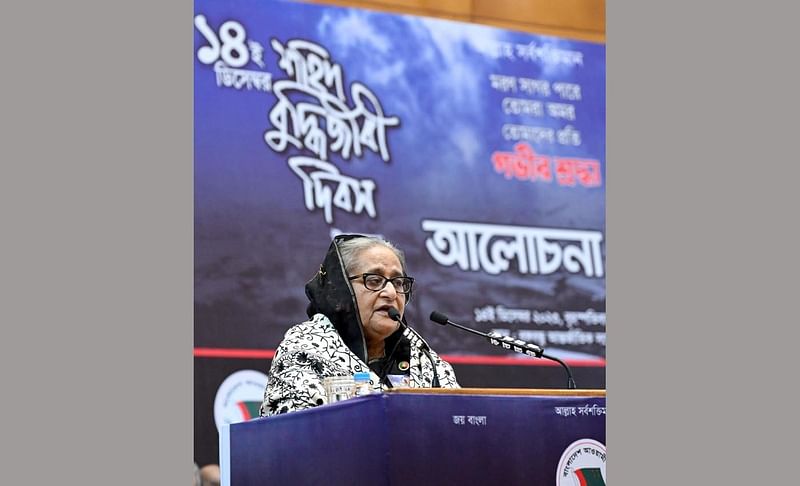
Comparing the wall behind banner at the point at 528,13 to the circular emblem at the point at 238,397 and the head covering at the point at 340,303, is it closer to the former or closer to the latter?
the circular emblem at the point at 238,397

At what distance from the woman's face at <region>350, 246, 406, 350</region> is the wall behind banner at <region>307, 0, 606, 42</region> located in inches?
134

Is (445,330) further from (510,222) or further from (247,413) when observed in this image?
(247,413)

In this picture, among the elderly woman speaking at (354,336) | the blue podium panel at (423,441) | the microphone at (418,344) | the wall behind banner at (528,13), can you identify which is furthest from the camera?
the wall behind banner at (528,13)

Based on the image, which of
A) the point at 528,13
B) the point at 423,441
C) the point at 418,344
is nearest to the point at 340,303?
the point at 418,344

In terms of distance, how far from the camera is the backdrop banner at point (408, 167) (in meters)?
6.93

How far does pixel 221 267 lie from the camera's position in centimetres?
685

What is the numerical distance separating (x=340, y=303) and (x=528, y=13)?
13.5 feet

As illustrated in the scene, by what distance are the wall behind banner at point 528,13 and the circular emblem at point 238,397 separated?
2291mm

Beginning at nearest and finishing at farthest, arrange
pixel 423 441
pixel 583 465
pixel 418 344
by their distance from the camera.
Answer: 1. pixel 423 441
2. pixel 583 465
3. pixel 418 344

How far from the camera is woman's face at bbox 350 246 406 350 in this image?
4352mm

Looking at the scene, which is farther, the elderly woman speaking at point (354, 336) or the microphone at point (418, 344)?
the microphone at point (418, 344)

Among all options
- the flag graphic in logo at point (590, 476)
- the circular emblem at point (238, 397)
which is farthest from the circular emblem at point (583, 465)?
the circular emblem at point (238, 397)

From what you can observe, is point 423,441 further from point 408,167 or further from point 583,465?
point 408,167

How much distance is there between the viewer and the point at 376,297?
4.35 m
